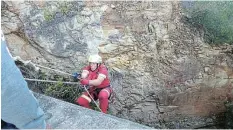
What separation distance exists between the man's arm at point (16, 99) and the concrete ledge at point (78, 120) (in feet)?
8.73

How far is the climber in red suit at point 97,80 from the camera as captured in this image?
596 cm

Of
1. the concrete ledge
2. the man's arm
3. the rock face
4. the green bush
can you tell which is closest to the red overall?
the concrete ledge

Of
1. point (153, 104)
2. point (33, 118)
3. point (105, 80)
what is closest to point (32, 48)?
point (105, 80)

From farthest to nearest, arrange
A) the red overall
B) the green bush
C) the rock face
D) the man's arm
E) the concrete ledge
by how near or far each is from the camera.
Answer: the green bush, the rock face, the red overall, the concrete ledge, the man's arm

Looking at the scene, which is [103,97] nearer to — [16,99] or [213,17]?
[213,17]

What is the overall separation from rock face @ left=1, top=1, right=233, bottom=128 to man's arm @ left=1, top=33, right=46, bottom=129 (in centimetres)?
554

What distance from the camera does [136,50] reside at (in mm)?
7695

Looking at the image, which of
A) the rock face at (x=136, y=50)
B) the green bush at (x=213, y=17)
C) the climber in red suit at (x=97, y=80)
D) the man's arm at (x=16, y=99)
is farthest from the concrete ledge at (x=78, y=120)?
the green bush at (x=213, y=17)

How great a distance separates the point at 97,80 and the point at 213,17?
337cm

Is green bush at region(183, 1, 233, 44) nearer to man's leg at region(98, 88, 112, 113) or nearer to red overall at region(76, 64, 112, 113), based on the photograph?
red overall at region(76, 64, 112, 113)

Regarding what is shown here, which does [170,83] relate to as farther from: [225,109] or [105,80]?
[105,80]

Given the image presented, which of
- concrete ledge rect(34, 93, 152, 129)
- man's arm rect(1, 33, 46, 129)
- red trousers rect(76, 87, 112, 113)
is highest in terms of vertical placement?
man's arm rect(1, 33, 46, 129)

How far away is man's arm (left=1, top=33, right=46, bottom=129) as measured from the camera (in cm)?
172

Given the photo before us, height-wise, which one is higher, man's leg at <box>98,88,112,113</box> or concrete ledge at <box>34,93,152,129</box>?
concrete ledge at <box>34,93,152,129</box>
